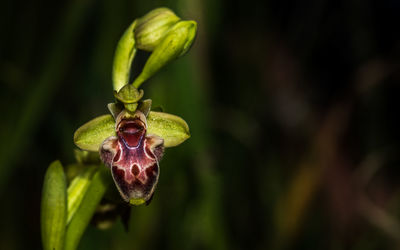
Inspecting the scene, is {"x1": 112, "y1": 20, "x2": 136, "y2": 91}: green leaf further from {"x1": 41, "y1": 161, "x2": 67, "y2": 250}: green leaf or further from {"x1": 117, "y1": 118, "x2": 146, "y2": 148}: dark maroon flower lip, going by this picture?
{"x1": 41, "y1": 161, "x2": 67, "y2": 250}: green leaf

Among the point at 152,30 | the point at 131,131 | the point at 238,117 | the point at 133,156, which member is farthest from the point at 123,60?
the point at 238,117

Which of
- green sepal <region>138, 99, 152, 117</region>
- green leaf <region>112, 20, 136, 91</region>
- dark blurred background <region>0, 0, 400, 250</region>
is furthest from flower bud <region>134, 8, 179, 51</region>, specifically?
dark blurred background <region>0, 0, 400, 250</region>

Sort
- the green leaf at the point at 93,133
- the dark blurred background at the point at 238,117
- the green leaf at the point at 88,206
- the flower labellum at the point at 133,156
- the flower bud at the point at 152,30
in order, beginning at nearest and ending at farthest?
the flower labellum at the point at 133,156 → the green leaf at the point at 93,133 → the green leaf at the point at 88,206 → the flower bud at the point at 152,30 → the dark blurred background at the point at 238,117

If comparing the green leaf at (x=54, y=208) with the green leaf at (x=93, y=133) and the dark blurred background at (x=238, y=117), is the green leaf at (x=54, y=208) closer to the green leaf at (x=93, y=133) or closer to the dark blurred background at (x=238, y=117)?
the green leaf at (x=93, y=133)

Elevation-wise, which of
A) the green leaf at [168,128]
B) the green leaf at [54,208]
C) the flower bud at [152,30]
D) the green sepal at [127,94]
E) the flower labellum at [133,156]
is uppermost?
the flower bud at [152,30]

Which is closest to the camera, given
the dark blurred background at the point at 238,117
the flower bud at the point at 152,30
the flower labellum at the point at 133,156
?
the flower labellum at the point at 133,156

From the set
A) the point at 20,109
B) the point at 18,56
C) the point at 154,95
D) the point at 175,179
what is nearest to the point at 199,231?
the point at 175,179

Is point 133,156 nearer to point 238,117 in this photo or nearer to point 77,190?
point 77,190

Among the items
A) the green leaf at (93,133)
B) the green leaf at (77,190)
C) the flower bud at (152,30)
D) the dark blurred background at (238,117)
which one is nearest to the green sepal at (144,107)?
the green leaf at (93,133)
